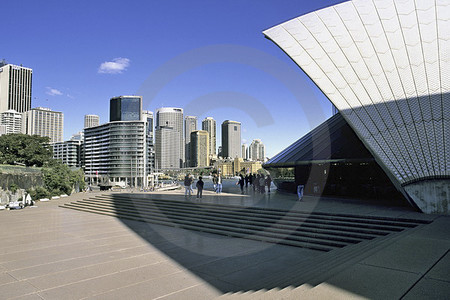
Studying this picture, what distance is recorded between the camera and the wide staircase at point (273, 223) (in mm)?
8555

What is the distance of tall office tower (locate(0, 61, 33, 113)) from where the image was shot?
18154 centimetres

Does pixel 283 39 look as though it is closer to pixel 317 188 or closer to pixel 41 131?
pixel 317 188

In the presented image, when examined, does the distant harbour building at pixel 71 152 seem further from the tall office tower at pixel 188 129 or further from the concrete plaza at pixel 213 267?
the concrete plaza at pixel 213 267

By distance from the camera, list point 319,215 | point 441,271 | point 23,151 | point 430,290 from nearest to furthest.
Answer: point 430,290 < point 441,271 < point 319,215 < point 23,151

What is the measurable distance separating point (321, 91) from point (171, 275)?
10.9 meters

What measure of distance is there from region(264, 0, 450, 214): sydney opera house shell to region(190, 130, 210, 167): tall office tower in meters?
44.6

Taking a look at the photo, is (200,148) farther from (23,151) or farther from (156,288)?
(156,288)

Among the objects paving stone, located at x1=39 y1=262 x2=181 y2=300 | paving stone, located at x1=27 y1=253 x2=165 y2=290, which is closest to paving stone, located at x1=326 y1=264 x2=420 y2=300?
paving stone, located at x1=39 y1=262 x2=181 y2=300

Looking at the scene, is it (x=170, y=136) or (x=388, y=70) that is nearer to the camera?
(x=388, y=70)

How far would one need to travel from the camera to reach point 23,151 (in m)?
43.8

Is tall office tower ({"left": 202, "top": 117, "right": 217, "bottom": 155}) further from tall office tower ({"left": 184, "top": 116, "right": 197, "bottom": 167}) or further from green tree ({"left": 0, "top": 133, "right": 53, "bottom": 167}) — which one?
green tree ({"left": 0, "top": 133, "right": 53, "bottom": 167})

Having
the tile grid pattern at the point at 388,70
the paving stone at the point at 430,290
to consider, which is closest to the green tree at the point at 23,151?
the tile grid pattern at the point at 388,70

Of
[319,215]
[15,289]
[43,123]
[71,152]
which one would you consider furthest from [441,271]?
[43,123]

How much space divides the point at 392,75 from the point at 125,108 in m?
124
